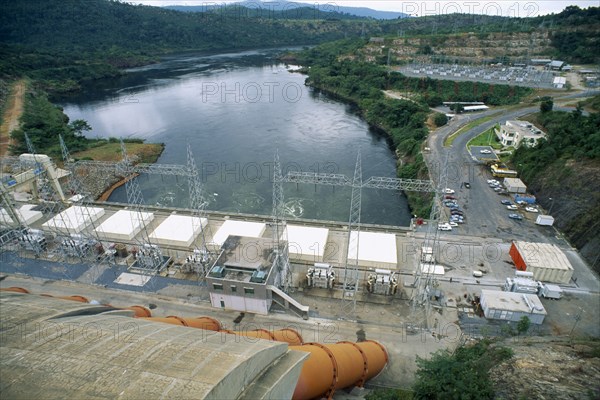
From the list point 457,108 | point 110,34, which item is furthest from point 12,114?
point 110,34

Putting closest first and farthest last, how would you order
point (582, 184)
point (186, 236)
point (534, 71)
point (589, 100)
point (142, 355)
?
point (142, 355), point (186, 236), point (582, 184), point (589, 100), point (534, 71)

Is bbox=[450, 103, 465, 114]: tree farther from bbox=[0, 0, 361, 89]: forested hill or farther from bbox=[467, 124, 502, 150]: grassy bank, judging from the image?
bbox=[0, 0, 361, 89]: forested hill

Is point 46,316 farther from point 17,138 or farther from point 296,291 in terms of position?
point 17,138

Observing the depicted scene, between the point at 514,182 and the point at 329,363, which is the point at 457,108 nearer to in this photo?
the point at 514,182

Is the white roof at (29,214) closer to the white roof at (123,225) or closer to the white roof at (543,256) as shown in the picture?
the white roof at (123,225)

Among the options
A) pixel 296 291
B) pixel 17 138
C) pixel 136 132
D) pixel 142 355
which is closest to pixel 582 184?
pixel 296 291

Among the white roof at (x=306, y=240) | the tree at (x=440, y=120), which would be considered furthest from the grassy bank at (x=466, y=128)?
the white roof at (x=306, y=240)
